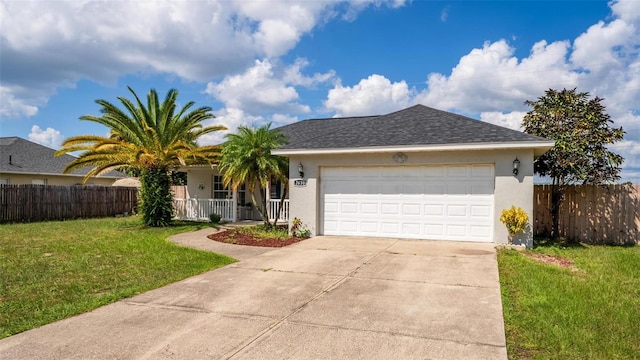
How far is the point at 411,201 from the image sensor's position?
1142 centimetres

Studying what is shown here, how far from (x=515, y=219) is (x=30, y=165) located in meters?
25.8

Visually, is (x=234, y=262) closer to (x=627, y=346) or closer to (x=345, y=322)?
(x=345, y=322)

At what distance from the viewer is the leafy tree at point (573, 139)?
11.3 metres

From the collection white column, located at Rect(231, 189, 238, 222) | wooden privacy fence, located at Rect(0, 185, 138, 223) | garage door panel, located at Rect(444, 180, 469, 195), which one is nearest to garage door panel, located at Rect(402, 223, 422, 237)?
garage door panel, located at Rect(444, 180, 469, 195)

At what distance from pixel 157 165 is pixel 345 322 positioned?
12.6m

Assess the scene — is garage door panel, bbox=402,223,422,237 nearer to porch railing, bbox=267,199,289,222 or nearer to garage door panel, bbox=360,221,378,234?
garage door panel, bbox=360,221,378,234

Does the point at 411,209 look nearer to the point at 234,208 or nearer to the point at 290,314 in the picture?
the point at 290,314

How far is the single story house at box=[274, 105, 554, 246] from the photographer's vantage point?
33.9 feet

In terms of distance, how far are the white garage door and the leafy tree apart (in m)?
2.63

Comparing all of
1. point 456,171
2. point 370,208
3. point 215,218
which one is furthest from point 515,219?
point 215,218

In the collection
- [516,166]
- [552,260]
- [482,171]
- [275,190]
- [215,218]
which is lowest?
[552,260]

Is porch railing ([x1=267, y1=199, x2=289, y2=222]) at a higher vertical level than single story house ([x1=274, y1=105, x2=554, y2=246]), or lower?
lower

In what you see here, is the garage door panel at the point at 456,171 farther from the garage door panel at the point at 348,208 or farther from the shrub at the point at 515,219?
the garage door panel at the point at 348,208

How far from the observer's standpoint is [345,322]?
4695mm
